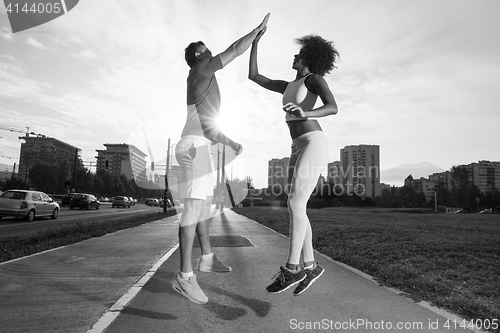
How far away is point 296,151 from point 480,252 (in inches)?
349

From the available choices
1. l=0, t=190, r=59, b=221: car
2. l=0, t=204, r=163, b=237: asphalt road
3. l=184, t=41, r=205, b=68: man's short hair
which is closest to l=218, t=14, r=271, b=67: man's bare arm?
l=184, t=41, r=205, b=68: man's short hair

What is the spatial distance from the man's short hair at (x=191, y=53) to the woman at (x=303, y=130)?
0.36 meters

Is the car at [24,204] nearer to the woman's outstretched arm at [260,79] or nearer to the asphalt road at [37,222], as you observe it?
the asphalt road at [37,222]

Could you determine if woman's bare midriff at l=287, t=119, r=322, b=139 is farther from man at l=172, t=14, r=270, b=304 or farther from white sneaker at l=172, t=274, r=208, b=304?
white sneaker at l=172, t=274, r=208, b=304

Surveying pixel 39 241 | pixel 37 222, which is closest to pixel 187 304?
pixel 39 241

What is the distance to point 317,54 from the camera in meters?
2.07

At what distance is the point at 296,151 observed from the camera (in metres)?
2.07

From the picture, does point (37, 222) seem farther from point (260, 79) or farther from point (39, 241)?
point (260, 79)

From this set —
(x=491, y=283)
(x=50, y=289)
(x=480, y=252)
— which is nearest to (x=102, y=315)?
(x=50, y=289)

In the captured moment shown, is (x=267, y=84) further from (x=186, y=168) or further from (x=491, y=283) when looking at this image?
(x=491, y=283)

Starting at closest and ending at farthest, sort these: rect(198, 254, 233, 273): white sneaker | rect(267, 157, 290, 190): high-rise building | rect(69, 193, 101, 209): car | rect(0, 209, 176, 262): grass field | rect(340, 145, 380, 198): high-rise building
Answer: rect(267, 157, 290, 190): high-rise building → rect(340, 145, 380, 198): high-rise building → rect(198, 254, 233, 273): white sneaker → rect(0, 209, 176, 262): grass field → rect(69, 193, 101, 209): car

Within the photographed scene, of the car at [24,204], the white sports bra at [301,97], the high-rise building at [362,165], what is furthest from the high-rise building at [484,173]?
the white sports bra at [301,97]

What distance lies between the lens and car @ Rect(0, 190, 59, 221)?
19.3m

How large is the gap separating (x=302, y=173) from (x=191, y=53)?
1.00 metres
